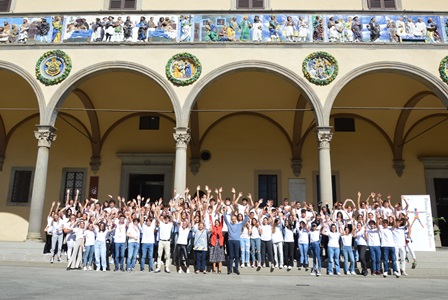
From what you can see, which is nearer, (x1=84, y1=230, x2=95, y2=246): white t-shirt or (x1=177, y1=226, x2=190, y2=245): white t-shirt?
(x1=177, y1=226, x2=190, y2=245): white t-shirt

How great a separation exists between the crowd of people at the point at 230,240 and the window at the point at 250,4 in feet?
26.4

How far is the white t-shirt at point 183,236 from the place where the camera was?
29.0 ft

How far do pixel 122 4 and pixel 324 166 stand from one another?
986 centimetres

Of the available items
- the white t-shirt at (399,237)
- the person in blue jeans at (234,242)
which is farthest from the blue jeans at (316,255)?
the white t-shirt at (399,237)

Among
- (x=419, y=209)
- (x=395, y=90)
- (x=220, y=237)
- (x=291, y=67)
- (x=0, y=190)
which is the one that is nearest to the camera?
(x=220, y=237)

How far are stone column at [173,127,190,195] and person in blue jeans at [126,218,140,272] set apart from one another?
2697mm

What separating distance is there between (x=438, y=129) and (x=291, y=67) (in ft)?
27.5

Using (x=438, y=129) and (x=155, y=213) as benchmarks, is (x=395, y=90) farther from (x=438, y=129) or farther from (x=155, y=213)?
(x=155, y=213)

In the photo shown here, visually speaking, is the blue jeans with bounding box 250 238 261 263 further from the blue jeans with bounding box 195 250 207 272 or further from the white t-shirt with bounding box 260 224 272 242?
the blue jeans with bounding box 195 250 207 272

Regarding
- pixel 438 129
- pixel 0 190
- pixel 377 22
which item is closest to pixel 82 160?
pixel 0 190

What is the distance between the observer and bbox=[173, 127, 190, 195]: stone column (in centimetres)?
1163

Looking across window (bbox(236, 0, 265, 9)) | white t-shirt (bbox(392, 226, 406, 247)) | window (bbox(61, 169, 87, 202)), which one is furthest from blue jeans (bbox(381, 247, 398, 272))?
window (bbox(61, 169, 87, 202))

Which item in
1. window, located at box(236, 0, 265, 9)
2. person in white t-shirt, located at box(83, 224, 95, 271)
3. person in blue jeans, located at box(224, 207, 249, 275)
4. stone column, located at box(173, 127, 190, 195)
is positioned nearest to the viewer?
person in blue jeans, located at box(224, 207, 249, 275)

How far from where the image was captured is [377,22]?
1273 cm
